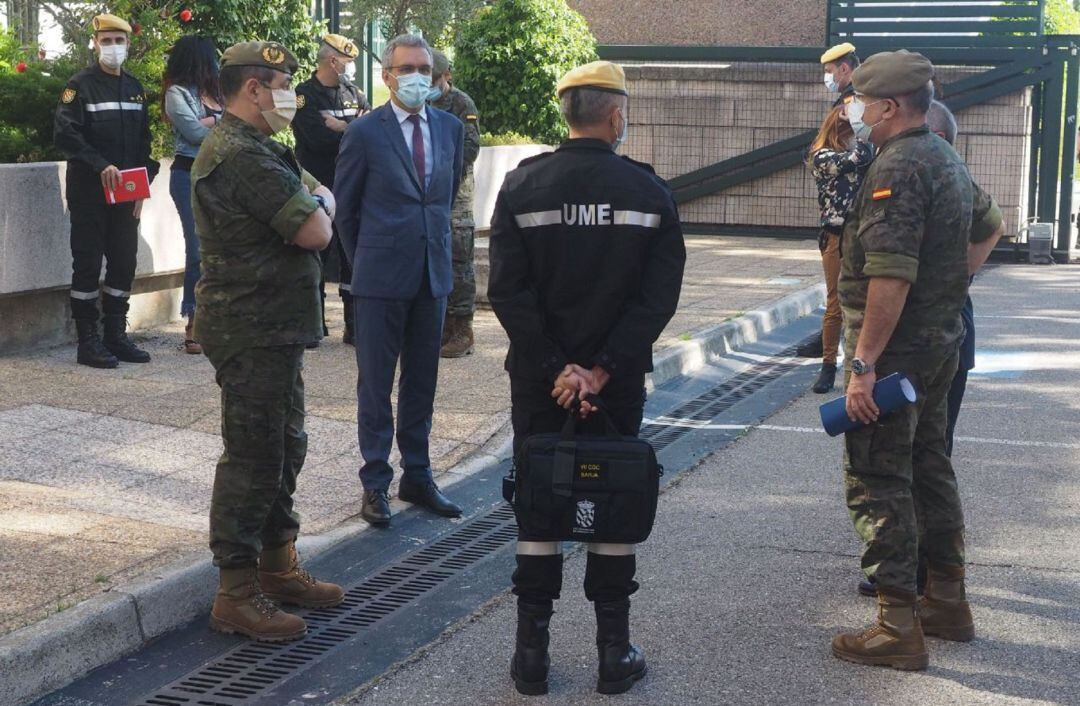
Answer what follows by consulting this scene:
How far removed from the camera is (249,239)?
482cm

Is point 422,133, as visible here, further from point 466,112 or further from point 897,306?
point 466,112

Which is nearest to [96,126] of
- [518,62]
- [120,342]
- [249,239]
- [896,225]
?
[120,342]

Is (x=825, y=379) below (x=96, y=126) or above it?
below

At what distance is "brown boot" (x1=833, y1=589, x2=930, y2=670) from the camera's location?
4.68 meters

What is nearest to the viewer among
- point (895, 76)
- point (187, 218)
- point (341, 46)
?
point (895, 76)

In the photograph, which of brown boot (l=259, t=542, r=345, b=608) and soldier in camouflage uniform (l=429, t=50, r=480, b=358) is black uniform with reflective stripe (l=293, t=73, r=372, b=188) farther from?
brown boot (l=259, t=542, r=345, b=608)

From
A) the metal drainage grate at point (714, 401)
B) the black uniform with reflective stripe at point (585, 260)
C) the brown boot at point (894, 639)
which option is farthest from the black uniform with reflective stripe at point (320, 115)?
the brown boot at point (894, 639)

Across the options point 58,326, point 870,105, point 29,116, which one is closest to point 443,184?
point 870,105

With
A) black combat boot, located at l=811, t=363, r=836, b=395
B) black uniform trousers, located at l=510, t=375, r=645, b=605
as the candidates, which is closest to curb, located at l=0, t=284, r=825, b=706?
black uniform trousers, located at l=510, t=375, r=645, b=605

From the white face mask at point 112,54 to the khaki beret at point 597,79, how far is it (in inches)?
206

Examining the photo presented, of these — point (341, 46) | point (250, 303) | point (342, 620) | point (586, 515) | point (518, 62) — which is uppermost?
point (518, 62)

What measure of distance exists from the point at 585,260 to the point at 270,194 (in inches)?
42.9

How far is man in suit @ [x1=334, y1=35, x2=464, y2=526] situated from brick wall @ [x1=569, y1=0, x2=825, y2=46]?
550 inches

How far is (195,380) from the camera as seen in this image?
8.63 m
